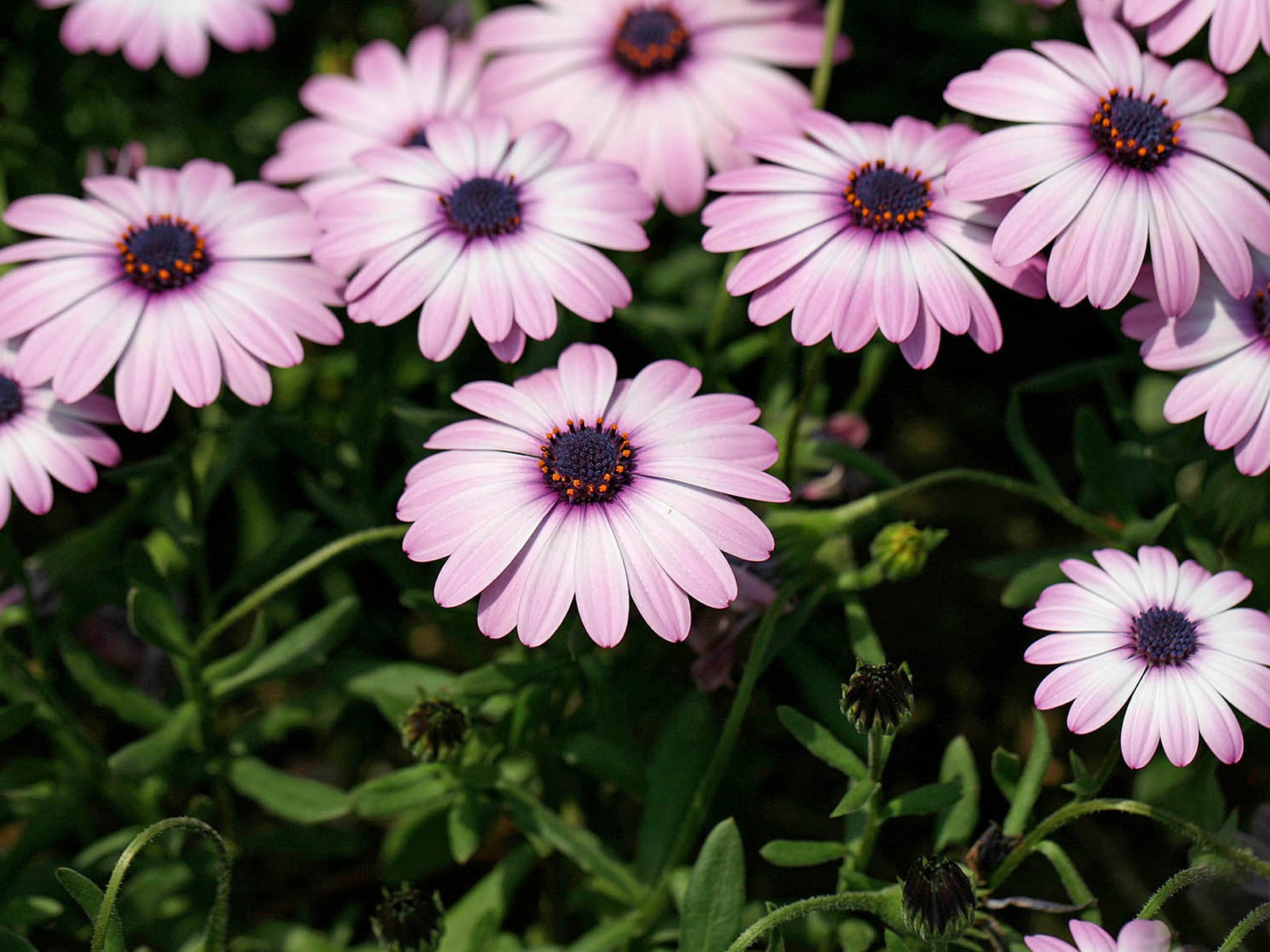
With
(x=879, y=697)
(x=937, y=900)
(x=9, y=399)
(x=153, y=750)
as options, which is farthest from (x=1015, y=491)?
(x=9, y=399)

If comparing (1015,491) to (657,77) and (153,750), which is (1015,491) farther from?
(153,750)

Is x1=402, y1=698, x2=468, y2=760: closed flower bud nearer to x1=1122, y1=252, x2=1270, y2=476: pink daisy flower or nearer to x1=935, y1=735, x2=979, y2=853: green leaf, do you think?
x1=935, y1=735, x2=979, y2=853: green leaf

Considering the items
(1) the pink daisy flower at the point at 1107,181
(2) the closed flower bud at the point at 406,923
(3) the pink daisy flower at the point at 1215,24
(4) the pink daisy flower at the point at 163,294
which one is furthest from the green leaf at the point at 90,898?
(3) the pink daisy flower at the point at 1215,24

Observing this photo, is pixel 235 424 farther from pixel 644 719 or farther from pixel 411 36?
pixel 411 36

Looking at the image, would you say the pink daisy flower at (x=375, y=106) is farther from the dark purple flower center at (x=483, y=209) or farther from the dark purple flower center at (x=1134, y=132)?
the dark purple flower center at (x=1134, y=132)

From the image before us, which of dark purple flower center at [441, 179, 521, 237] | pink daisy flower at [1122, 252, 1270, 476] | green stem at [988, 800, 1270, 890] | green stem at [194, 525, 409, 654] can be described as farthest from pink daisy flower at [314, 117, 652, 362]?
green stem at [988, 800, 1270, 890]
